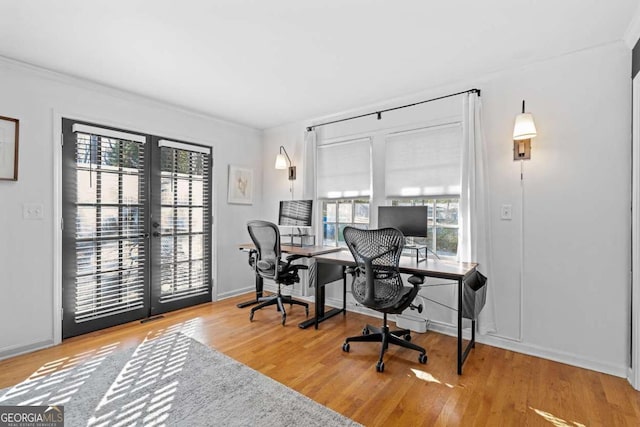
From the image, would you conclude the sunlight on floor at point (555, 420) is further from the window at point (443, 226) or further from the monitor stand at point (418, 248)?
the window at point (443, 226)

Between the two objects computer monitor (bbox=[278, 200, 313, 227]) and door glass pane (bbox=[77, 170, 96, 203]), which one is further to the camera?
computer monitor (bbox=[278, 200, 313, 227])

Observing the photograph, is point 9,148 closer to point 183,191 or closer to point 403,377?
point 183,191

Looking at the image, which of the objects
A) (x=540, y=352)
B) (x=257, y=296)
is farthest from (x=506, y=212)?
(x=257, y=296)

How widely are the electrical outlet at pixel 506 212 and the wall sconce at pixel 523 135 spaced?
44cm

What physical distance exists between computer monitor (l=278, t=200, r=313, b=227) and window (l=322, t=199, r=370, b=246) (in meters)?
0.32

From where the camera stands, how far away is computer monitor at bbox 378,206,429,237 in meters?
2.91

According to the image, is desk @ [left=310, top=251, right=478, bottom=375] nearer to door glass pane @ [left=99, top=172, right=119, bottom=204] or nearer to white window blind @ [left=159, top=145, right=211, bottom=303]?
white window blind @ [left=159, top=145, right=211, bottom=303]

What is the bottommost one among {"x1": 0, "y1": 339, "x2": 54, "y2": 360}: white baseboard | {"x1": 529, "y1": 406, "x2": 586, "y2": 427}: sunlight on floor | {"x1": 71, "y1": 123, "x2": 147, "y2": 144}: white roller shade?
{"x1": 529, "y1": 406, "x2": 586, "y2": 427}: sunlight on floor

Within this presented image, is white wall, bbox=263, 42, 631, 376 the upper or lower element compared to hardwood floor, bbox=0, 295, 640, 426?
upper

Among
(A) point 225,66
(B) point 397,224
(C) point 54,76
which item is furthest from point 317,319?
(C) point 54,76

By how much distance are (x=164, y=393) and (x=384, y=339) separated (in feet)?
5.46

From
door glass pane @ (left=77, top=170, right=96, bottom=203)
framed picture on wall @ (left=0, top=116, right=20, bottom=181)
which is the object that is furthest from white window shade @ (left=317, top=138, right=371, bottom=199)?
framed picture on wall @ (left=0, top=116, right=20, bottom=181)

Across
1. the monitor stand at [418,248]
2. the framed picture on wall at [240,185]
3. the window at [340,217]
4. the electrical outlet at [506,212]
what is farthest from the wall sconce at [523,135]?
the framed picture on wall at [240,185]

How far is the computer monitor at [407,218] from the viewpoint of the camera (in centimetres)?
291
